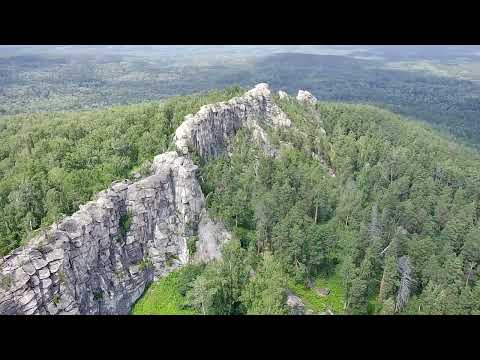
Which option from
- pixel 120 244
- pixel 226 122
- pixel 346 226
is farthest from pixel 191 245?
pixel 226 122

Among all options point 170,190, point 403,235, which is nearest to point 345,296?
point 403,235

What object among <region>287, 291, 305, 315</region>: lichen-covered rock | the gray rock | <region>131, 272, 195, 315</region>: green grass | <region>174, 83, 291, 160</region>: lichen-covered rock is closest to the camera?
the gray rock

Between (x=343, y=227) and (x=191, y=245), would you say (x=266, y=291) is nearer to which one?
(x=191, y=245)

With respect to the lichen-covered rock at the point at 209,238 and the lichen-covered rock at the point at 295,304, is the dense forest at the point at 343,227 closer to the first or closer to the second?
the lichen-covered rock at the point at 209,238

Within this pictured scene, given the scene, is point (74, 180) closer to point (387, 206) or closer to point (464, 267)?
point (387, 206)

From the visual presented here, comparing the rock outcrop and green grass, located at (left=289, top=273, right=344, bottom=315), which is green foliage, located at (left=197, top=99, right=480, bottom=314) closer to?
green grass, located at (left=289, top=273, right=344, bottom=315)

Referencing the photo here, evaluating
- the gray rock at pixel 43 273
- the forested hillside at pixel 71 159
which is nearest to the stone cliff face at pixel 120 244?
the gray rock at pixel 43 273

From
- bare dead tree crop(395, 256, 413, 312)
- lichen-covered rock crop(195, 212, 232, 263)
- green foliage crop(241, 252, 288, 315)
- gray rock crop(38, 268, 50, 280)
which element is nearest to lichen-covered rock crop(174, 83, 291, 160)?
lichen-covered rock crop(195, 212, 232, 263)
